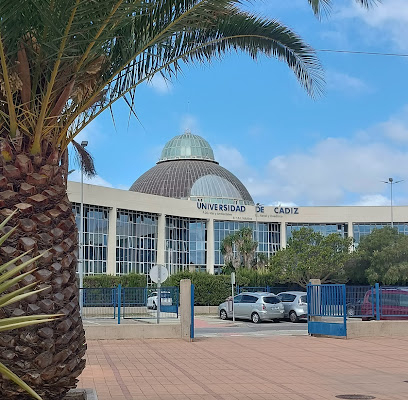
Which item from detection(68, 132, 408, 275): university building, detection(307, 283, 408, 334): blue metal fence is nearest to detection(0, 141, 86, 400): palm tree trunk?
detection(307, 283, 408, 334): blue metal fence

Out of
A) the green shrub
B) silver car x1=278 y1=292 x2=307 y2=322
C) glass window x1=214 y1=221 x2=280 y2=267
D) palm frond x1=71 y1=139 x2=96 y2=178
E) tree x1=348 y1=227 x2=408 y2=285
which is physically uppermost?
palm frond x1=71 y1=139 x2=96 y2=178

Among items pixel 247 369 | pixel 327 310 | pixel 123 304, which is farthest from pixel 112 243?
pixel 247 369

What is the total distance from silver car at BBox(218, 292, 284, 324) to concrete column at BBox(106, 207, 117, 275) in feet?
79.6

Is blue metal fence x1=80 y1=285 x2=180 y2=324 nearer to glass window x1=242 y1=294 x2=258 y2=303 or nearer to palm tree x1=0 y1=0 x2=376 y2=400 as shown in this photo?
glass window x1=242 y1=294 x2=258 y2=303

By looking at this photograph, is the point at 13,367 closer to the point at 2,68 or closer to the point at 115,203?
the point at 2,68

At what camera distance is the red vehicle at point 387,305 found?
21875 mm

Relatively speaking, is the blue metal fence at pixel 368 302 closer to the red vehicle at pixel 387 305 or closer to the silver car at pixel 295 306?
the red vehicle at pixel 387 305

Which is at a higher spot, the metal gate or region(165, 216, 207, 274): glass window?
region(165, 216, 207, 274): glass window

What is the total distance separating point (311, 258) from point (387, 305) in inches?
966

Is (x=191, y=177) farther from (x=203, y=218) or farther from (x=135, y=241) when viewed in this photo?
(x=135, y=241)

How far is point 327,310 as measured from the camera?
819 inches

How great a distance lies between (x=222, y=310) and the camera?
34.3 m

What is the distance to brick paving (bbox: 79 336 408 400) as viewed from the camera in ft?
34.1

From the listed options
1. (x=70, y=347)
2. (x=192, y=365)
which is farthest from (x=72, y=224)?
(x=192, y=365)
